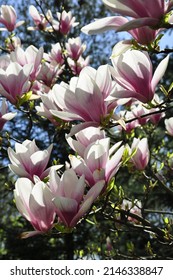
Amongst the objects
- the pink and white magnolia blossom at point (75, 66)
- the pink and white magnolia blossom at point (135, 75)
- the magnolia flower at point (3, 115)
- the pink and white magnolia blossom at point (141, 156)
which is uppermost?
the pink and white magnolia blossom at point (135, 75)

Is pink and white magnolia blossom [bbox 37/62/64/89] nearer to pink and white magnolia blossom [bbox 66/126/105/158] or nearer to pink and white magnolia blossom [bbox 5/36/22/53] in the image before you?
pink and white magnolia blossom [bbox 5/36/22/53]

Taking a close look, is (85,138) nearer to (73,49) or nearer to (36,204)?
(36,204)

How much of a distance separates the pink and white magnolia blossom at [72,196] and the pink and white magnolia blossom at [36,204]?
0.03 m

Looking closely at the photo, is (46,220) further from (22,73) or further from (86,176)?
(22,73)

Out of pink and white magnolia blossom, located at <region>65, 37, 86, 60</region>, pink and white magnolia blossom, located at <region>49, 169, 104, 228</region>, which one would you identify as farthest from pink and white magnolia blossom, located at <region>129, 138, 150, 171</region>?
pink and white magnolia blossom, located at <region>65, 37, 86, 60</region>

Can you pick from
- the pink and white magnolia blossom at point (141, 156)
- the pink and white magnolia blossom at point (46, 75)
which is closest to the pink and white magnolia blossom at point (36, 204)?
the pink and white magnolia blossom at point (141, 156)

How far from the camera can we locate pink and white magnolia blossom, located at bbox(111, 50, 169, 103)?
1187 millimetres

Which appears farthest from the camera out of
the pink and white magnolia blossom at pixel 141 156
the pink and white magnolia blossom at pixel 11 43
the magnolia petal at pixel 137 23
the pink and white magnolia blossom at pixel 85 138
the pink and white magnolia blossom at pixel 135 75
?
the pink and white magnolia blossom at pixel 11 43

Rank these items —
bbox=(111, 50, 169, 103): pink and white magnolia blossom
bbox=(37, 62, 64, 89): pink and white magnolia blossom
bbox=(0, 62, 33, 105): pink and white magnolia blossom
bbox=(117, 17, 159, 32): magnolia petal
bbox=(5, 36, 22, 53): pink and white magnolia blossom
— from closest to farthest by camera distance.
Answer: bbox=(117, 17, 159, 32): magnolia petal → bbox=(111, 50, 169, 103): pink and white magnolia blossom → bbox=(0, 62, 33, 105): pink and white magnolia blossom → bbox=(37, 62, 64, 89): pink and white magnolia blossom → bbox=(5, 36, 22, 53): pink and white magnolia blossom

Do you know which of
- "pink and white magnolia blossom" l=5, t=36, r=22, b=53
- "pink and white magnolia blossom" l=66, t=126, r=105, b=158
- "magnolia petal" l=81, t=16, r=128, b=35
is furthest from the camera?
"pink and white magnolia blossom" l=5, t=36, r=22, b=53

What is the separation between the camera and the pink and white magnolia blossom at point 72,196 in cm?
111

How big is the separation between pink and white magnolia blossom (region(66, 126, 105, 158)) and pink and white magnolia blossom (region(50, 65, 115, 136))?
0.07m

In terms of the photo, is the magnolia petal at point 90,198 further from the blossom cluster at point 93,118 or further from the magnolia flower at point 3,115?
the magnolia flower at point 3,115

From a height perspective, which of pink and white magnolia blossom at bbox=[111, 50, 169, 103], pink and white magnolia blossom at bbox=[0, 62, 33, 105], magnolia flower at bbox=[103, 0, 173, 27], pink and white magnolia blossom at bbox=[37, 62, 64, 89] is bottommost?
pink and white magnolia blossom at bbox=[37, 62, 64, 89]
